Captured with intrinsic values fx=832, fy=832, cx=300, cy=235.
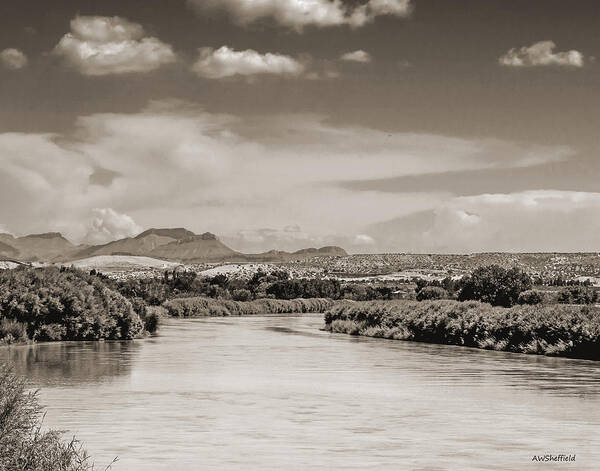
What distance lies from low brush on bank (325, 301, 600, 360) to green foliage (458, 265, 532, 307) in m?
6.79

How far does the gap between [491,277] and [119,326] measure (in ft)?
77.2

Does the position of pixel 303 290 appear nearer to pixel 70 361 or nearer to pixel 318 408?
pixel 70 361

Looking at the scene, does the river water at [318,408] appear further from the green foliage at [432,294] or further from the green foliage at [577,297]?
the green foliage at [432,294]

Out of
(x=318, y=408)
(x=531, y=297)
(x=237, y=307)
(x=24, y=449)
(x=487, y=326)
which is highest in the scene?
(x=531, y=297)

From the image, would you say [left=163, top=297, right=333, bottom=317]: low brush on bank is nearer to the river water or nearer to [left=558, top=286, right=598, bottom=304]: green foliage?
[left=558, top=286, right=598, bottom=304]: green foliage

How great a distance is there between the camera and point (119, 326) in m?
39.0

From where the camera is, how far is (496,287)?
1999 inches

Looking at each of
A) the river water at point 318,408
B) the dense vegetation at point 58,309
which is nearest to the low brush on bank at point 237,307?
the dense vegetation at point 58,309

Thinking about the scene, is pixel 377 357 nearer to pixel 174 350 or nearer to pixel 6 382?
pixel 174 350

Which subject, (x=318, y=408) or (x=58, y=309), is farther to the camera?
(x=58, y=309)

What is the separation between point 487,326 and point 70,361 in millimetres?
17769

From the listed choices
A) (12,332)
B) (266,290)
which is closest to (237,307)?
(266,290)

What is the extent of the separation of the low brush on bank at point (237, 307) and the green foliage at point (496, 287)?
2872 cm

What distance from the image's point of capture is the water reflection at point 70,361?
841 inches
